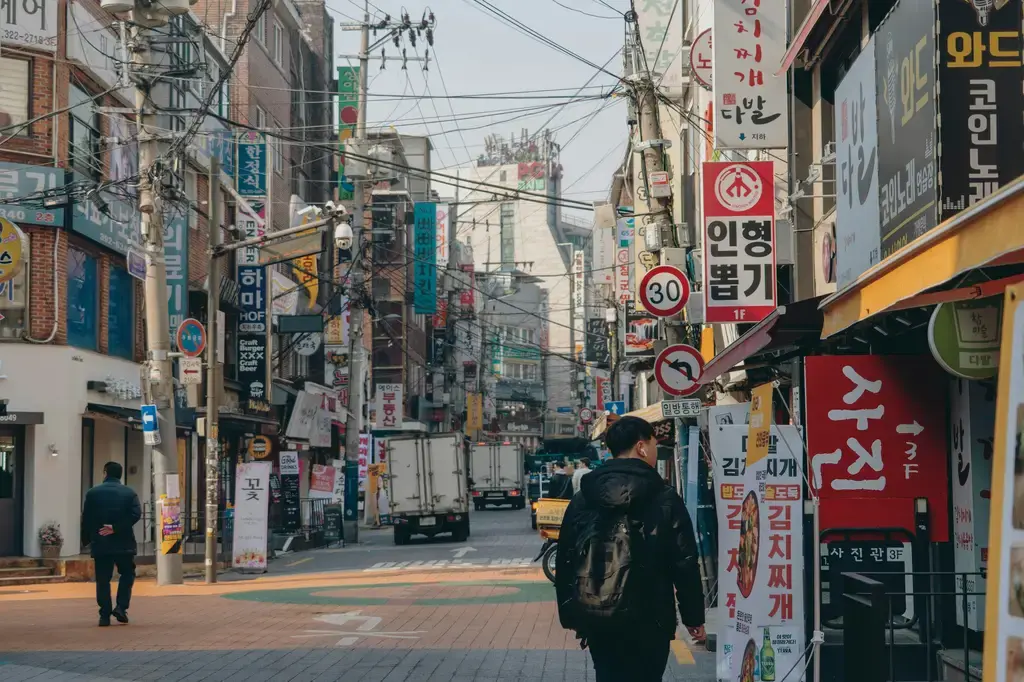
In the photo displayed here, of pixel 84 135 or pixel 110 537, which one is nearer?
pixel 110 537

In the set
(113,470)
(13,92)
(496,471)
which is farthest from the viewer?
(496,471)

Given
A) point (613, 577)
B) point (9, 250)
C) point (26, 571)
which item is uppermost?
point (9, 250)

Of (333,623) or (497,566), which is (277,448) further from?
(333,623)

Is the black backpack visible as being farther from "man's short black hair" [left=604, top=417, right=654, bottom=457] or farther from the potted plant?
the potted plant

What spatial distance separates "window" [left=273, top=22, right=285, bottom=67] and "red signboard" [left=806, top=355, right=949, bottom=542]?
40.7 m

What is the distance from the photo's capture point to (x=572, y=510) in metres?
7.19

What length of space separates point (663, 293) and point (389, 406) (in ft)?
143

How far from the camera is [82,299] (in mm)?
27906

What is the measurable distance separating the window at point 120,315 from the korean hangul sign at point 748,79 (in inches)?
653

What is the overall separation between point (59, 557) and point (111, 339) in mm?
5790

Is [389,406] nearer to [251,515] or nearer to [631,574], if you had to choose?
[251,515]

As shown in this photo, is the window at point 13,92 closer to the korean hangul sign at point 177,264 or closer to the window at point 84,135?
the window at point 84,135

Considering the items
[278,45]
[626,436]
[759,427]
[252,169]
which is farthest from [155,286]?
[278,45]

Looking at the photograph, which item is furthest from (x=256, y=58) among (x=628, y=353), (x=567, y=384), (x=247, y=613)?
(x=567, y=384)
